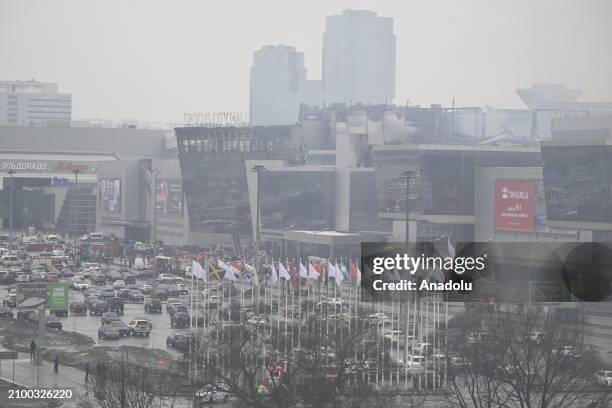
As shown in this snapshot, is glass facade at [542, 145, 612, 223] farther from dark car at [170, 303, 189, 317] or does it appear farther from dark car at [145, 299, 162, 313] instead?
dark car at [170, 303, 189, 317]

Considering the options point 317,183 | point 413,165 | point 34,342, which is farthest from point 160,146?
point 34,342

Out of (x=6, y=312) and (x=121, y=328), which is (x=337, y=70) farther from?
(x=121, y=328)

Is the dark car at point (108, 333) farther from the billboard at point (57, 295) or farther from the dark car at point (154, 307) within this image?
the dark car at point (154, 307)

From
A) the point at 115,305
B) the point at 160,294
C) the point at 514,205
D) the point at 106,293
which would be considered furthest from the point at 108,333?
the point at 514,205

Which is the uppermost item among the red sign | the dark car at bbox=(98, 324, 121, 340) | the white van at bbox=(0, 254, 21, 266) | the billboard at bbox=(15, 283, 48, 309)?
the red sign

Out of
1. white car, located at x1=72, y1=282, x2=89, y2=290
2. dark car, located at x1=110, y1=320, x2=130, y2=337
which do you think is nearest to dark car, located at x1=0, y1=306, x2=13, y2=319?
dark car, located at x1=110, y1=320, x2=130, y2=337

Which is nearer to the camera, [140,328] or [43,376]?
[43,376]
